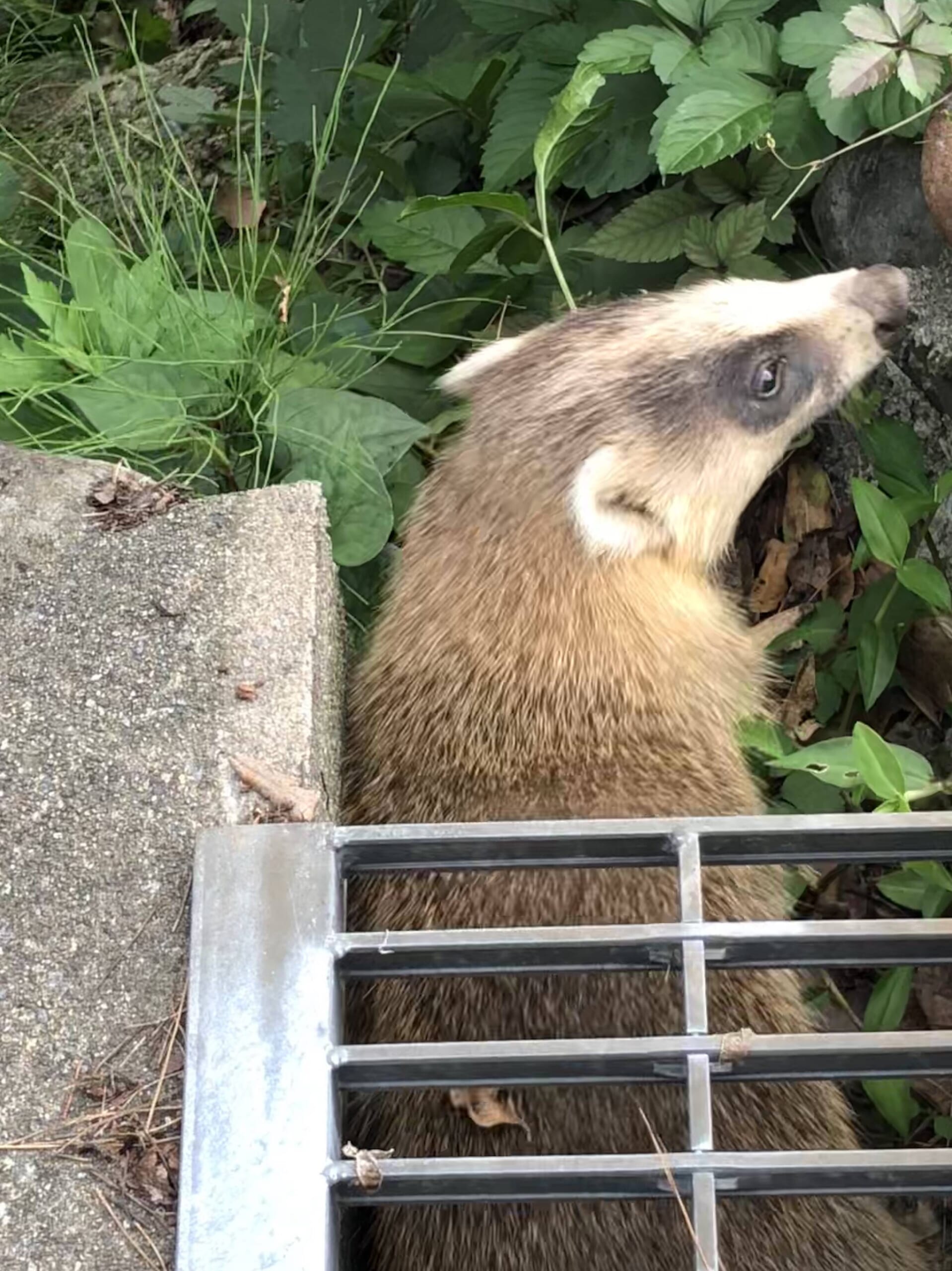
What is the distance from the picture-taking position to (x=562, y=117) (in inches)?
115

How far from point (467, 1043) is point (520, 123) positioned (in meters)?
2.34

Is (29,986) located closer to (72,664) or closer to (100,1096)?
(100,1096)

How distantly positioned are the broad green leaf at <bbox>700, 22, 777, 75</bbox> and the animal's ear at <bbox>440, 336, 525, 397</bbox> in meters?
0.72

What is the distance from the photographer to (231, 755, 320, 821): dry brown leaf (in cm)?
207

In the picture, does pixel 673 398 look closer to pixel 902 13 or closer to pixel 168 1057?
pixel 902 13

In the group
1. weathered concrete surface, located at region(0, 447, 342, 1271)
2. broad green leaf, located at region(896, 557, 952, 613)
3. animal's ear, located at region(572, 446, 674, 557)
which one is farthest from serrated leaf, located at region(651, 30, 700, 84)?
weathered concrete surface, located at region(0, 447, 342, 1271)

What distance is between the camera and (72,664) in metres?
2.21

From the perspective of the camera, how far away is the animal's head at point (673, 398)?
2.78 meters

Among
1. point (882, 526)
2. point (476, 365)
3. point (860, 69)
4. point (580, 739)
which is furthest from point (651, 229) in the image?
point (580, 739)

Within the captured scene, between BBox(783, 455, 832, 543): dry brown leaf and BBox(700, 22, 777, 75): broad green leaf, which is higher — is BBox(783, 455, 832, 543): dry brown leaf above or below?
below

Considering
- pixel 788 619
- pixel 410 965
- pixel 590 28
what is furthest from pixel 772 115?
pixel 410 965

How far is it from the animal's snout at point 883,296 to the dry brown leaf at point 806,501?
0.54 meters

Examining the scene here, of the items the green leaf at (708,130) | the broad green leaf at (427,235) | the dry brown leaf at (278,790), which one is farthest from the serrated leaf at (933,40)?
the dry brown leaf at (278,790)

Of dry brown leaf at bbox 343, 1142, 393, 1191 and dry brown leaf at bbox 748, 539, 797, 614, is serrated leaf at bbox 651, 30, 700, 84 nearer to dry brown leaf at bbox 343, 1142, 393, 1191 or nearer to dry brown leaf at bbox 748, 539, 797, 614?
dry brown leaf at bbox 748, 539, 797, 614
